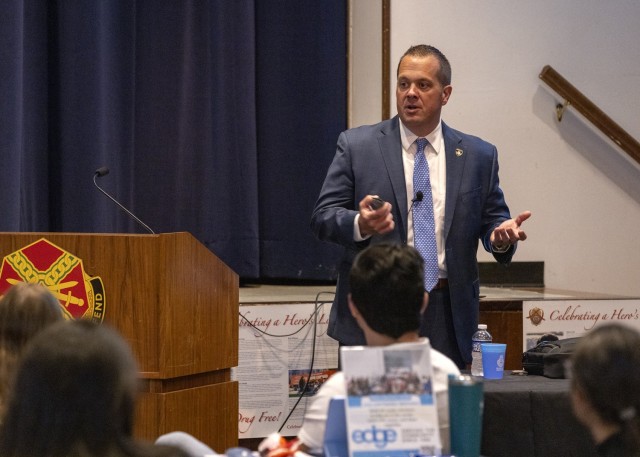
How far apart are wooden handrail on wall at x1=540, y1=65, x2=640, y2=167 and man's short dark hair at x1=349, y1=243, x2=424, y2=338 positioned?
12.3ft

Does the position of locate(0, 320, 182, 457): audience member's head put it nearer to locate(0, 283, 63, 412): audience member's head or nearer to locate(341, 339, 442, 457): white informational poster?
locate(341, 339, 442, 457): white informational poster

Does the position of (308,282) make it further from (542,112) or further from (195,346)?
(195,346)

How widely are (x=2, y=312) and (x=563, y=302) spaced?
313cm

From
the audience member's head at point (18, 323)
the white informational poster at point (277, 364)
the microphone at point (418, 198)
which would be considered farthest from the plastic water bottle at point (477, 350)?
the audience member's head at point (18, 323)

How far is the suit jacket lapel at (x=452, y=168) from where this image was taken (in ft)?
11.0

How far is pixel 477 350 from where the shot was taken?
3.25m

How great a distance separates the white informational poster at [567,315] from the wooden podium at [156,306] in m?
1.74

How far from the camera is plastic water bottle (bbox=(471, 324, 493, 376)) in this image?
10.5ft

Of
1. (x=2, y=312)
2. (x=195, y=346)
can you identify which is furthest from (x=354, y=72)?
(x=2, y=312)

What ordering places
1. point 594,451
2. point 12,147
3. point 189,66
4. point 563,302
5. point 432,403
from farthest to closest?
1. point 189,66
2. point 12,147
3. point 563,302
4. point 594,451
5. point 432,403

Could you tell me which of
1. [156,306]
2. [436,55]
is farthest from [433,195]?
[156,306]

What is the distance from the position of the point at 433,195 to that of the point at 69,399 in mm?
2054

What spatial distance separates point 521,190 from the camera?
5836mm

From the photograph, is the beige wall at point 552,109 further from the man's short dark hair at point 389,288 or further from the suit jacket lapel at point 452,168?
the man's short dark hair at point 389,288
